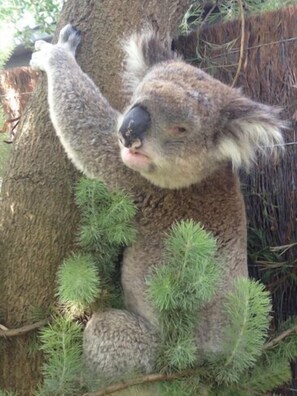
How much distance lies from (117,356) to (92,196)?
2.11ft

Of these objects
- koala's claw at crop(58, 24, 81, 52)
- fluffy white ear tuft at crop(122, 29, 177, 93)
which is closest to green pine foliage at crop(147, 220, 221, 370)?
Answer: fluffy white ear tuft at crop(122, 29, 177, 93)

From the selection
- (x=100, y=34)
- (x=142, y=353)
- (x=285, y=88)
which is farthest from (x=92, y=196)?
(x=285, y=88)

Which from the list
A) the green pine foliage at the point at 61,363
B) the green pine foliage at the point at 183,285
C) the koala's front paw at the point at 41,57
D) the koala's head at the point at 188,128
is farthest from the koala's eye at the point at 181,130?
the green pine foliage at the point at 61,363

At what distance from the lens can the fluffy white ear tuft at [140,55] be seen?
2561 millimetres

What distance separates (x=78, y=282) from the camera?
1903 millimetres

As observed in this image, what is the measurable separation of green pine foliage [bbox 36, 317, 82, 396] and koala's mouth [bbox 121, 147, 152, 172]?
0.68m

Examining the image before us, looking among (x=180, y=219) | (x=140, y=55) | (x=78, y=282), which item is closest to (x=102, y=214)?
(x=78, y=282)

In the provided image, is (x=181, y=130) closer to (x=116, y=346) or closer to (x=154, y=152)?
(x=154, y=152)

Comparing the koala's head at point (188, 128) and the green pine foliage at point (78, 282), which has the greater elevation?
the koala's head at point (188, 128)

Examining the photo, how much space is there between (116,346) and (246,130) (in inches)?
39.5

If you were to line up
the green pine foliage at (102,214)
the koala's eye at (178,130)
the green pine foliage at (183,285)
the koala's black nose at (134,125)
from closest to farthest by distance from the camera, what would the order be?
1. the green pine foliage at (183,285)
2. the green pine foliage at (102,214)
3. the koala's black nose at (134,125)
4. the koala's eye at (178,130)

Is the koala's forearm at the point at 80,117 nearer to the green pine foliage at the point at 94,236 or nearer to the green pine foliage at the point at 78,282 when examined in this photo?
the green pine foliage at the point at 94,236

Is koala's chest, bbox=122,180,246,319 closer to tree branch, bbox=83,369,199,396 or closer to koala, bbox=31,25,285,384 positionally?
koala, bbox=31,25,285,384

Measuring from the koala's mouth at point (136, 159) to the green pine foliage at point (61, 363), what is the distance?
68cm
